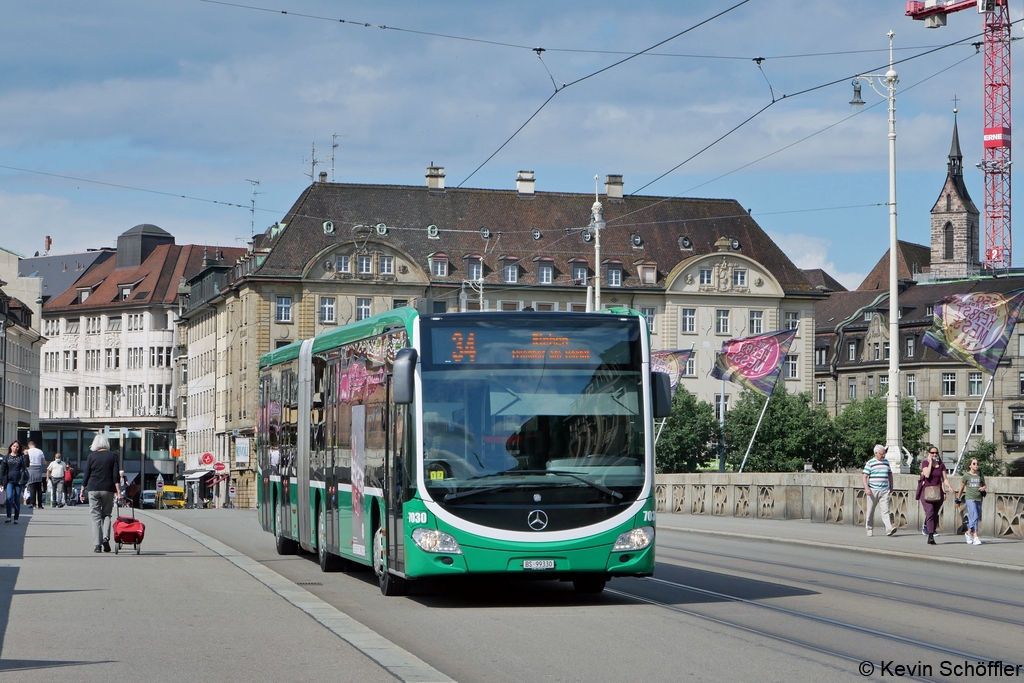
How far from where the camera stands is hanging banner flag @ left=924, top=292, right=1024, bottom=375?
28.9 meters

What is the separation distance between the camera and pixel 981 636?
12.8m

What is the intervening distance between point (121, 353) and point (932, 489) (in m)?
113

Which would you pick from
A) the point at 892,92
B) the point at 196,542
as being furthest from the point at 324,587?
the point at 892,92

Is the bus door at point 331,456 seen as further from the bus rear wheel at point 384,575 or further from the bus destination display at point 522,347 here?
the bus destination display at point 522,347

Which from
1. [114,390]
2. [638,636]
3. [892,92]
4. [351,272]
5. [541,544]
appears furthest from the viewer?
[114,390]

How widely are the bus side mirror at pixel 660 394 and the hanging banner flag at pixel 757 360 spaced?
2535 centimetres

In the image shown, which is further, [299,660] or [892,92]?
[892,92]

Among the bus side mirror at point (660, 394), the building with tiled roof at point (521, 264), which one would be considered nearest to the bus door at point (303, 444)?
the bus side mirror at point (660, 394)

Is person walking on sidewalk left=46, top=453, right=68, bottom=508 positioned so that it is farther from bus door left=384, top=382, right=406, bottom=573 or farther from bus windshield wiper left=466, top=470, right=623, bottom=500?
bus windshield wiper left=466, top=470, right=623, bottom=500

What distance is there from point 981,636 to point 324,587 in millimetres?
7450

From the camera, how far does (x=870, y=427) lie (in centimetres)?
9756

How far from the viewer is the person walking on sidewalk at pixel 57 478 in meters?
48.3

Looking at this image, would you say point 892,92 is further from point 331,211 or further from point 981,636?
point 331,211

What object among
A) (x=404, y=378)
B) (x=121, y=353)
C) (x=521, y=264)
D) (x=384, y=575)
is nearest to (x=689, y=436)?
(x=521, y=264)
